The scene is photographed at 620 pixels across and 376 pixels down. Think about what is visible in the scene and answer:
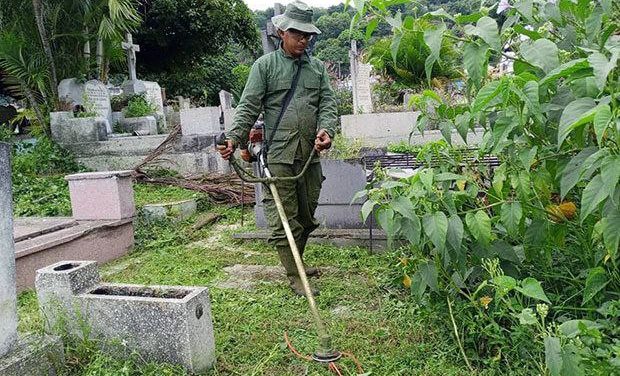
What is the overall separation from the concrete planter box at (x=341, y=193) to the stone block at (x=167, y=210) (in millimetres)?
1558

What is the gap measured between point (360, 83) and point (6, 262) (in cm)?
819

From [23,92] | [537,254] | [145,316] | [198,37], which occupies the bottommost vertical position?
[145,316]

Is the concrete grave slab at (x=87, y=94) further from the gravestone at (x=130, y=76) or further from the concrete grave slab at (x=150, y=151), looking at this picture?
the gravestone at (x=130, y=76)

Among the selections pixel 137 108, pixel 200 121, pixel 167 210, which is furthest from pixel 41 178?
pixel 137 108

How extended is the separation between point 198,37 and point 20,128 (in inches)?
282

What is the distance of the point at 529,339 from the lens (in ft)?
7.54

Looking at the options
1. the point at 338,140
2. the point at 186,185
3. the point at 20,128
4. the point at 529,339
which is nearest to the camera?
the point at 529,339

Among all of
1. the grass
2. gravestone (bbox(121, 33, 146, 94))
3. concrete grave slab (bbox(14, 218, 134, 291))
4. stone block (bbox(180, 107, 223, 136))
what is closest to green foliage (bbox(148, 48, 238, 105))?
gravestone (bbox(121, 33, 146, 94))

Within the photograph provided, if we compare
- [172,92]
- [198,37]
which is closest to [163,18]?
[198,37]

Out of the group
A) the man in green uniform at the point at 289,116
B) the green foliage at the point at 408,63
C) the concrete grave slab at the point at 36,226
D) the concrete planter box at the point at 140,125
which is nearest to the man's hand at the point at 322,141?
the man in green uniform at the point at 289,116

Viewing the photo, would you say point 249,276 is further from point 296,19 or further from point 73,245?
point 296,19

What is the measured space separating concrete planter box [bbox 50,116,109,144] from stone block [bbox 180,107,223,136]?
1554mm

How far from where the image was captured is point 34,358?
2307 millimetres

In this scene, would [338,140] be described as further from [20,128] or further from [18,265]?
[20,128]
